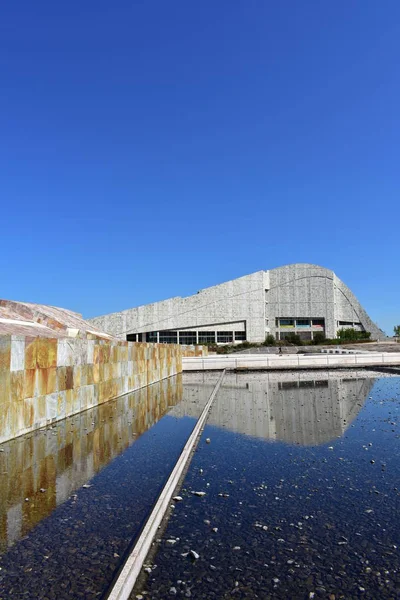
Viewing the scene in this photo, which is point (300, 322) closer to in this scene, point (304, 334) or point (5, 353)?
point (304, 334)

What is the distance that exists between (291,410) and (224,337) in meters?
87.7

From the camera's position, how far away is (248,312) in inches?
3932

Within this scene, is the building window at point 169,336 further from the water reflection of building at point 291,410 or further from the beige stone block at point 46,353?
the beige stone block at point 46,353

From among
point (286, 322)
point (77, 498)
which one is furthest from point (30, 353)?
point (286, 322)

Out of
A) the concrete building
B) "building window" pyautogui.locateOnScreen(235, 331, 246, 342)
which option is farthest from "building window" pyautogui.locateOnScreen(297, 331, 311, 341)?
"building window" pyautogui.locateOnScreen(235, 331, 246, 342)

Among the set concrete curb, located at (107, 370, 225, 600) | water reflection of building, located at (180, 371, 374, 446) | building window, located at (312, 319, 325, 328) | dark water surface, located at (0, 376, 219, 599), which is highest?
Result: building window, located at (312, 319, 325, 328)

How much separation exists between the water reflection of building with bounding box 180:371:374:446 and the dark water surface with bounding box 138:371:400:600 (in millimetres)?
104

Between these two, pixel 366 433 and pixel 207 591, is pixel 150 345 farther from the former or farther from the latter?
pixel 207 591

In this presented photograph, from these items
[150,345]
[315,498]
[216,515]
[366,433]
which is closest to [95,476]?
[216,515]

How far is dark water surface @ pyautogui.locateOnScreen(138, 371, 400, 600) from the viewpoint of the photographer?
3.37 m

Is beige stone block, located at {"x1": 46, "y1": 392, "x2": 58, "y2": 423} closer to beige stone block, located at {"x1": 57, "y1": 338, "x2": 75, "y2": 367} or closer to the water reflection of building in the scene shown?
beige stone block, located at {"x1": 57, "y1": 338, "x2": 75, "y2": 367}

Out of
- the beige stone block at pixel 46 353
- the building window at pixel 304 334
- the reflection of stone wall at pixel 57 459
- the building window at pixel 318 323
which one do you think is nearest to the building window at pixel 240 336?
the building window at pixel 304 334

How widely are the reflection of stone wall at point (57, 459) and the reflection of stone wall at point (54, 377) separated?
38cm

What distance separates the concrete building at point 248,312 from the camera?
322ft
